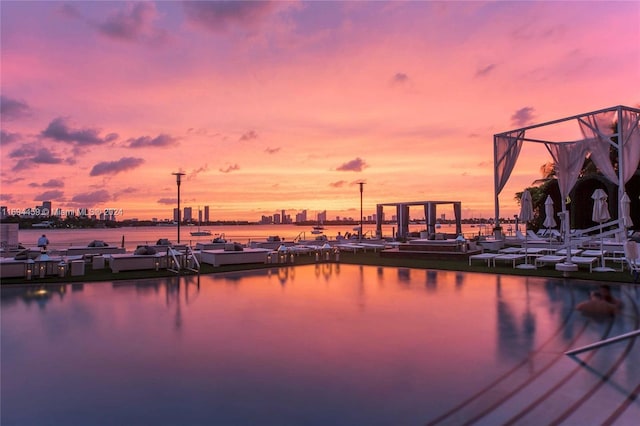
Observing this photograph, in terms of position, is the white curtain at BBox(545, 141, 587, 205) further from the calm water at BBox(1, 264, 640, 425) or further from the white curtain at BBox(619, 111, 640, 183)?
the calm water at BBox(1, 264, 640, 425)

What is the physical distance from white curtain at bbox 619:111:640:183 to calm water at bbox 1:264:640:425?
7975 mm

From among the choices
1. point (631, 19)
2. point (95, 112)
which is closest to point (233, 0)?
point (95, 112)

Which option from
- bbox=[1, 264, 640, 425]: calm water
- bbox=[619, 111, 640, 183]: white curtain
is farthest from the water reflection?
bbox=[619, 111, 640, 183]: white curtain

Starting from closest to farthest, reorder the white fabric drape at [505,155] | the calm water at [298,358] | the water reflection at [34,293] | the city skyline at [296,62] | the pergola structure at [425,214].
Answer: the calm water at [298,358], the water reflection at [34,293], the city skyline at [296,62], the white fabric drape at [505,155], the pergola structure at [425,214]

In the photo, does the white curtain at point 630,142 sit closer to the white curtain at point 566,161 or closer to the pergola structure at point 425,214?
the white curtain at point 566,161

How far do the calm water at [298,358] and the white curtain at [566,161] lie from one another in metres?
10.0

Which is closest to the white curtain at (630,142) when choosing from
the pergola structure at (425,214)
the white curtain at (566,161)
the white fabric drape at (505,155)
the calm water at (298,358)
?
the white curtain at (566,161)

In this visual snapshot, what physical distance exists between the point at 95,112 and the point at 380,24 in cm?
954

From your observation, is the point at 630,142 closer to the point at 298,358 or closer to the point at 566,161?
the point at 566,161

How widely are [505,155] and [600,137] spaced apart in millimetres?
3934

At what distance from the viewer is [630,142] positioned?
41.8 feet

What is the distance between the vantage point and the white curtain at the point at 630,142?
12.6 m

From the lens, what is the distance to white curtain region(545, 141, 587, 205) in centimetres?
1527

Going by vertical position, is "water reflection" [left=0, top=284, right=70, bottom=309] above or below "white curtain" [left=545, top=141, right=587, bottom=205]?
below
